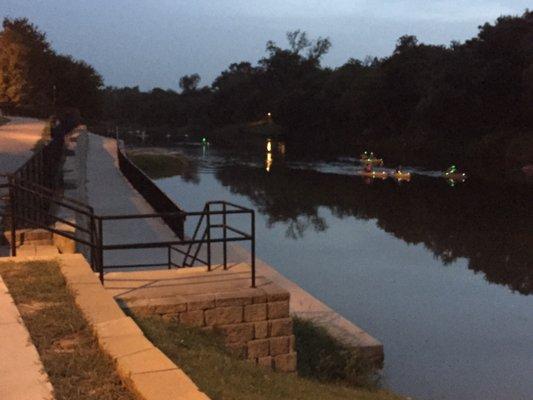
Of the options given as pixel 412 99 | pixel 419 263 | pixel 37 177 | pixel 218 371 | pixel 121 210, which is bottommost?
pixel 419 263

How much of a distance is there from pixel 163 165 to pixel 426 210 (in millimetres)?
25426

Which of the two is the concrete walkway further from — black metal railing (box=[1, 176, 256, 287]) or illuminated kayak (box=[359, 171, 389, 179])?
illuminated kayak (box=[359, 171, 389, 179])

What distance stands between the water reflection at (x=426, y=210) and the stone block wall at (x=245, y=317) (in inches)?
480

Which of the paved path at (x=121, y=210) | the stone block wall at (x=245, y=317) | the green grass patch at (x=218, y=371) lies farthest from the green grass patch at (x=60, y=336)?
the paved path at (x=121, y=210)

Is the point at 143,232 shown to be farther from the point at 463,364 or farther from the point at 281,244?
the point at 463,364

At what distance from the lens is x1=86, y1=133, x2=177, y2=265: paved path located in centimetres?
1585

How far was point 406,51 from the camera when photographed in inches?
3150

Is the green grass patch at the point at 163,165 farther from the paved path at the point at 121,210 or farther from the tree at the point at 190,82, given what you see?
the tree at the point at 190,82

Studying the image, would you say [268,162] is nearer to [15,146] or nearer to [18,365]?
[15,146]

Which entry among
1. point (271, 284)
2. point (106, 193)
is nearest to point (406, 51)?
point (106, 193)

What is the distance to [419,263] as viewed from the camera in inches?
832

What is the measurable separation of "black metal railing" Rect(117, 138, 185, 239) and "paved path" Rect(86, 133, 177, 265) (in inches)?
8.8

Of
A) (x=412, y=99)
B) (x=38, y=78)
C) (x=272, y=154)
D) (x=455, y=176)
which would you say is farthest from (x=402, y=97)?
(x=38, y=78)

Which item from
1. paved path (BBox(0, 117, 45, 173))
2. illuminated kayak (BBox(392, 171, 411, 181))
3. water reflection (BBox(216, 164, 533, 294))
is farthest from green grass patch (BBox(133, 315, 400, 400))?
illuminated kayak (BBox(392, 171, 411, 181))
